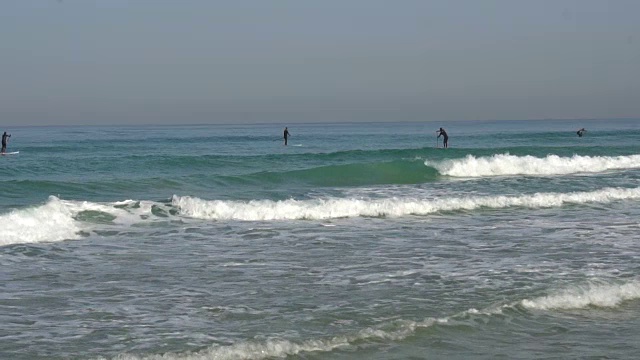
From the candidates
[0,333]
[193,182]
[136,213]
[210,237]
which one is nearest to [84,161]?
[193,182]

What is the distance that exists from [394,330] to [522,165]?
2842cm

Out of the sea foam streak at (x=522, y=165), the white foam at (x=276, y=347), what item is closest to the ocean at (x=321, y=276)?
the white foam at (x=276, y=347)

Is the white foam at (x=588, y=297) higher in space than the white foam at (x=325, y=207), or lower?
higher

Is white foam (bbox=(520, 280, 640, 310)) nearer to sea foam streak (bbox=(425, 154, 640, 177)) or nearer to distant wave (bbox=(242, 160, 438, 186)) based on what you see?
distant wave (bbox=(242, 160, 438, 186))

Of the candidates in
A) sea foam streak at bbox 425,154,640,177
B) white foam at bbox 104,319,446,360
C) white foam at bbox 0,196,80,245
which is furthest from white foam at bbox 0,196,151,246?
sea foam streak at bbox 425,154,640,177

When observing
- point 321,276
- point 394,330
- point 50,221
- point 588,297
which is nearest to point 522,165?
point 50,221

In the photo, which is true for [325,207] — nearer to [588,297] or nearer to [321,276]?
[321,276]

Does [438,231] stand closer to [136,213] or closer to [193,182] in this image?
[136,213]

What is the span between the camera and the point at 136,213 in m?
17.7

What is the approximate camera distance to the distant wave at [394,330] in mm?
7211

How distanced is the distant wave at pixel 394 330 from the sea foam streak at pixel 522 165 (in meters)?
23.2

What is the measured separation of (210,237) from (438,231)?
14.2 ft

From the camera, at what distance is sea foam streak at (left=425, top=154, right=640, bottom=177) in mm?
33469

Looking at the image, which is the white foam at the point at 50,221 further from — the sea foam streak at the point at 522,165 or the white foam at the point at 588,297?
the sea foam streak at the point at 522,165
